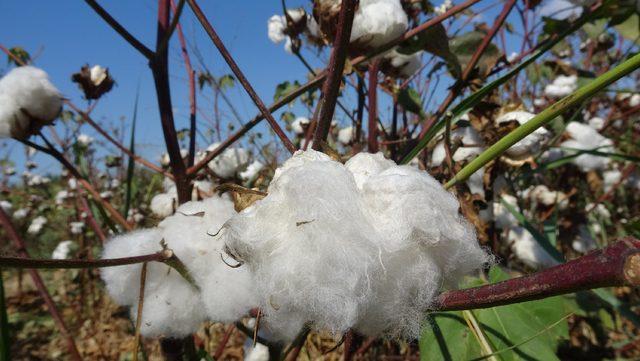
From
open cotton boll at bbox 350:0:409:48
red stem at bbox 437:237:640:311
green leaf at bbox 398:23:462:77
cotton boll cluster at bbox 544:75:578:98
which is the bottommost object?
red stem at bbox 437:237:640:311

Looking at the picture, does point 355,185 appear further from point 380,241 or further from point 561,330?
point 561,330

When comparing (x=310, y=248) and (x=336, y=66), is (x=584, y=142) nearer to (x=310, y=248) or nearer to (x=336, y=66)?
(x=336, y=66)

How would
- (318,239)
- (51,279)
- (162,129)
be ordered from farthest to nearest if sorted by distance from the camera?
(51,279) < (162,129) < (318,239)

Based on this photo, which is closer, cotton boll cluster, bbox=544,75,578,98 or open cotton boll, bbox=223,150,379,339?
open cotton boll, bbox=223,150,379,339

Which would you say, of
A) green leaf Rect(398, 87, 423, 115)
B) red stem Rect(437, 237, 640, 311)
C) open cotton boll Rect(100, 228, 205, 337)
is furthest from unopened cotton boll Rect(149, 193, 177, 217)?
red stem Rect(437, 237, 640, 311)

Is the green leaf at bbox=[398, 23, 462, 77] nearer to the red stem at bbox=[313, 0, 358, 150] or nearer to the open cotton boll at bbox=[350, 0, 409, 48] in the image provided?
the open cotton boll at bbox=[350, 0, 409, 48]

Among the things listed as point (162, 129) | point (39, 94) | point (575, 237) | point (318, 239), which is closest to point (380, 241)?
point (318, 239)

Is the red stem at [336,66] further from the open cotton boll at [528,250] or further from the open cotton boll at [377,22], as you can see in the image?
the open cotton boll at [528,250]
